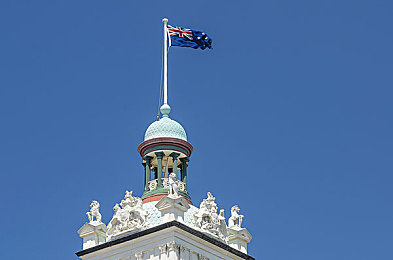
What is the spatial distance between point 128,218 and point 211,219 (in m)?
5.01

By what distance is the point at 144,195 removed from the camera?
6397 cm

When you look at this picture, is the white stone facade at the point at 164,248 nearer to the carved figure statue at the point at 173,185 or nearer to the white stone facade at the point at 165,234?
the white stone facade at the point at 165,234

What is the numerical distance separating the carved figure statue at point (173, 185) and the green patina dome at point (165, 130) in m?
4.23

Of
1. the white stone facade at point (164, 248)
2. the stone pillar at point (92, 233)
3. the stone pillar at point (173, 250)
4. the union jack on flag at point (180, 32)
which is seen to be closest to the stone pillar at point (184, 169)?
the white stone facade at point (164, 248)

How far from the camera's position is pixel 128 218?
60.6 m

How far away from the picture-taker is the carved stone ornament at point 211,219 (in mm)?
60938

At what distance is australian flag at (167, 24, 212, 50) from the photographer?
226 feet

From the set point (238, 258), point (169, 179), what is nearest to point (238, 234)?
point (238, 258)

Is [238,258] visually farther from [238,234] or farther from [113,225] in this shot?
[113,225]

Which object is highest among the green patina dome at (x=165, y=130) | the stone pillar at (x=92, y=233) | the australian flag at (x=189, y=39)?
the australian flag at (x=189, y=39)

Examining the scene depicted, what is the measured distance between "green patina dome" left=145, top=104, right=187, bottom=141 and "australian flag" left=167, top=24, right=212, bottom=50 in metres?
5.61

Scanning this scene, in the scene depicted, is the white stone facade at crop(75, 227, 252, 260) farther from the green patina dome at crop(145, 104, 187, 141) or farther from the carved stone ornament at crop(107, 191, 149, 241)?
the green patina dome at crop(145, 104, 187, 141)

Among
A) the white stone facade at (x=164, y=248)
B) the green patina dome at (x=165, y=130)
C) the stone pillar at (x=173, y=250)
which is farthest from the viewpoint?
the green patina dome at (x=165, y=130)

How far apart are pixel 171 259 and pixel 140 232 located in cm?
284
